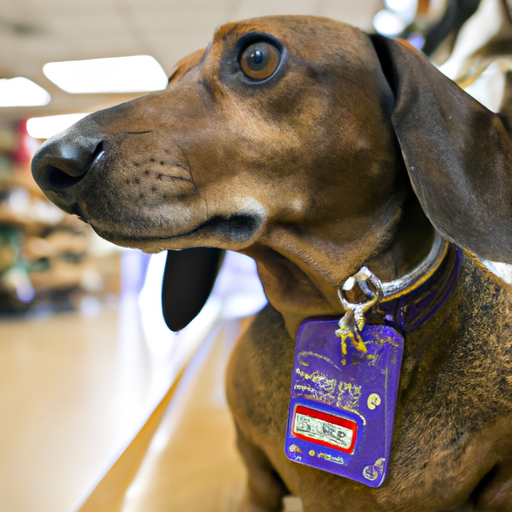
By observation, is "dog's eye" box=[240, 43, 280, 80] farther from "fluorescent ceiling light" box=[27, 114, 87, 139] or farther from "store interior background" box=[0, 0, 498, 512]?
"fluorescent ceiling light" box=[27, 114, 87, 139]

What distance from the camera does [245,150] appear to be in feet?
1.97

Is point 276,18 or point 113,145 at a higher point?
point 276,18

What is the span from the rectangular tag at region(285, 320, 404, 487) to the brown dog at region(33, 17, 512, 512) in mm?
31

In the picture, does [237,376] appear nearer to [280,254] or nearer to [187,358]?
[280,254]

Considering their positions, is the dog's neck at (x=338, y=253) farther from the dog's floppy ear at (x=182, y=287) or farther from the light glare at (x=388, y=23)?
the light glare at (x=388, y=23)

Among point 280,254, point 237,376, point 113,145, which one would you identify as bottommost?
point 237,376

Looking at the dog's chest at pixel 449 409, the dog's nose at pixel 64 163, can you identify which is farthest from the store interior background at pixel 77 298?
the dog's chest at pixel 449 409

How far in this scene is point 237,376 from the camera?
853 millimetres

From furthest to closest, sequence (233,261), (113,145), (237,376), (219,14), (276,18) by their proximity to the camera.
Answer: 1. (233,261)
2. (219,14)
3. (237,376)
4. (276,18)
5. (113,145)

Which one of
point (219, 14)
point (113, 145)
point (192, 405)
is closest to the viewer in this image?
point (113, 145)

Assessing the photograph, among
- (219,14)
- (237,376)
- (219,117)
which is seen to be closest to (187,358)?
(237,376)

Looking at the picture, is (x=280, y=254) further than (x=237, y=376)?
No

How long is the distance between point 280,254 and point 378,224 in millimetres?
144

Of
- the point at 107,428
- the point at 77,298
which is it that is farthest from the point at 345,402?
the point at 77,298
